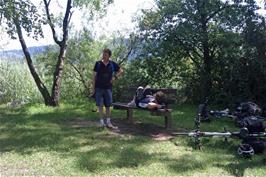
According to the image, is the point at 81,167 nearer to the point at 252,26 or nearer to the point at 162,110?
the point at 162,110

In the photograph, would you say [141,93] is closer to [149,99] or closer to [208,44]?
[149,99]

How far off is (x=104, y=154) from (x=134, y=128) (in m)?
2.55

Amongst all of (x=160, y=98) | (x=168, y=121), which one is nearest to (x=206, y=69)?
(x=160, y=98)

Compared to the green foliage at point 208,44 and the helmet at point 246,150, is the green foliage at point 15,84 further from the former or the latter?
the helmet at point 246,150

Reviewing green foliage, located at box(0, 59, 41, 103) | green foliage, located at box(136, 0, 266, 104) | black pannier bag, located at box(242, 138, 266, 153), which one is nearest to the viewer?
black pannier bag, located at box(242, 138, 266, 153)

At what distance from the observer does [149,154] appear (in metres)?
7.47

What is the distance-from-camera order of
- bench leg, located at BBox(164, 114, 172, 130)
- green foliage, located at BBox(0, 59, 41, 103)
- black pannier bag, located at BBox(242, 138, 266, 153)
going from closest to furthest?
black pannier bag, located at BBox(242, 138, 266, 153), bench leg, located at BBox(164, 114, 172, 130), green foliage, located at BBox(0, 59, 41, 103)

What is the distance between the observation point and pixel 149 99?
9.85 m

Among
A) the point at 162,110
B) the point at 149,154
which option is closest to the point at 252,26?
the point at 162,110

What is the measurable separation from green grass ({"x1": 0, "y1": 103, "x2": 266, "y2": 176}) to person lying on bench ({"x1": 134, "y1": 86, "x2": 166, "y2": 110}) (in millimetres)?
887

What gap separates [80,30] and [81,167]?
37.7ft

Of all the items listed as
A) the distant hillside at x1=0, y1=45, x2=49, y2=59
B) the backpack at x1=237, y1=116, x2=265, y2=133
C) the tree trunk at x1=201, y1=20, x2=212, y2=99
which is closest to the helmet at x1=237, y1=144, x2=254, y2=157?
the backpack at x1=237, y1=116, x2=265, y2=133

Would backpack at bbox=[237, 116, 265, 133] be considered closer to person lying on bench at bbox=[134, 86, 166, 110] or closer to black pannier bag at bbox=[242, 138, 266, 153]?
black pannier bag at bbox=[242, 138, 266, 153]

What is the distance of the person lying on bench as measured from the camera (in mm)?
9547
